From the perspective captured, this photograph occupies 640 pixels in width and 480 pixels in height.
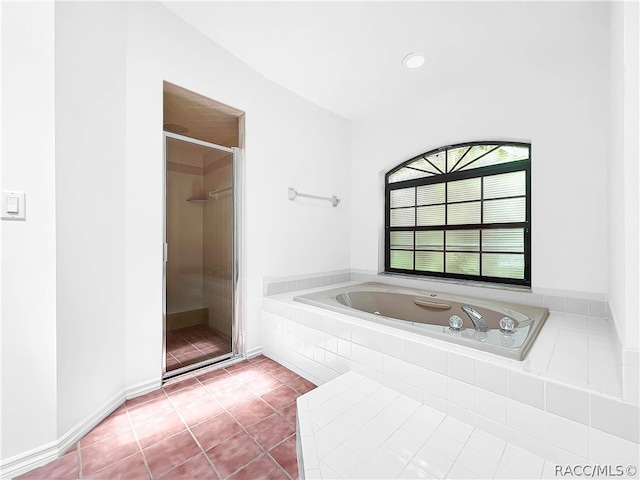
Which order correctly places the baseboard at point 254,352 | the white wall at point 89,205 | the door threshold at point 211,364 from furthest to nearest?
the baseboard at point 254,352, the door threshold at point 211,364, the white wall at point 89,205

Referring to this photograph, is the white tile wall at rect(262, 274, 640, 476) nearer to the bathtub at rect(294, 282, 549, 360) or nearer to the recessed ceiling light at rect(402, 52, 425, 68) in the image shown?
the bathtub at rect(294, 282, 549, 360)

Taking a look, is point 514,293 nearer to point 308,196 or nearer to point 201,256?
point 308,196

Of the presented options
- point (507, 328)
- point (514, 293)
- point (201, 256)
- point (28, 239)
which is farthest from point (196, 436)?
point (514, 293)

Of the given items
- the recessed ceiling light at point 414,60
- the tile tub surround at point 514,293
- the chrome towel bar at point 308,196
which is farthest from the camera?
the chrome towel bar at point 308,196

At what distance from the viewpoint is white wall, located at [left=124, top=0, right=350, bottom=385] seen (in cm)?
169

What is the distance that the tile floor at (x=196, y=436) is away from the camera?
3.76 feet

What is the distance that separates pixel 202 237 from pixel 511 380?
7.43 ft

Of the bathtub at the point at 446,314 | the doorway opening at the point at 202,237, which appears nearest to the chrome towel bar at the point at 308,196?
the doorway opening at the point at 202,237

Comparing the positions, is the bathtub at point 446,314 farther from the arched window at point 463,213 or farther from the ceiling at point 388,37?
the ceiling at point 388,37

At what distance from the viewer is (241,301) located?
7.40 ft

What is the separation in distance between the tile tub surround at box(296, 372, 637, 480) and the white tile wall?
0.07 feet

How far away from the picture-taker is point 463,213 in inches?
100

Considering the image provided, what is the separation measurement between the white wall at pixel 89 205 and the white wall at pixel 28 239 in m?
0.05

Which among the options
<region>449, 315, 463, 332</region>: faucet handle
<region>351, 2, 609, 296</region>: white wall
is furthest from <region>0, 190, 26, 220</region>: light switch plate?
<region>351, 2, 609, 296</region>: white wall
